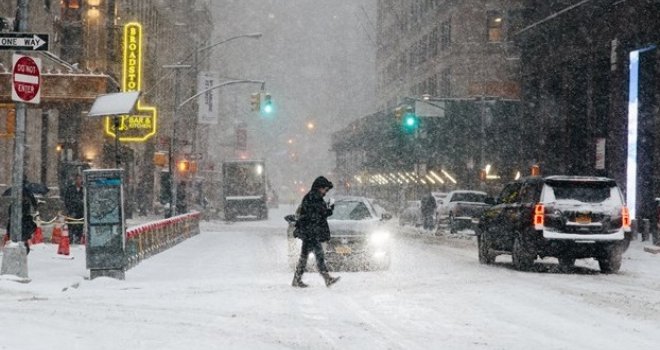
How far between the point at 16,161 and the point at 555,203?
1006 centimetres

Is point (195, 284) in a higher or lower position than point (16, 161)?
lower

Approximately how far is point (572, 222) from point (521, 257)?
1.25 metres

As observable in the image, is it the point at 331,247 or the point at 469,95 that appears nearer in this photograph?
the point at 331,247

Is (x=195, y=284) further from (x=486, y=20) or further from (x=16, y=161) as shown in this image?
(x=486, y=20)

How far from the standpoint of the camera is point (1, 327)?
9.95 meters

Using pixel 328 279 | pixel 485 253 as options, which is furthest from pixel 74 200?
pixel 328 279

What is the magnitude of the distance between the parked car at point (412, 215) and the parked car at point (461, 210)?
9.12 m

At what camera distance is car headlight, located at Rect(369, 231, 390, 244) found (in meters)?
18.6

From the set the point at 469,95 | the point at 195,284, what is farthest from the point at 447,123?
the point at 195,284

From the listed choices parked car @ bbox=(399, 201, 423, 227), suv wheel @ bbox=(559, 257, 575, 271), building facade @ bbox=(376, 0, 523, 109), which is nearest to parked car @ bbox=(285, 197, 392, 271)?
suv wheel @ bbox=(559, 257, 575, 271)

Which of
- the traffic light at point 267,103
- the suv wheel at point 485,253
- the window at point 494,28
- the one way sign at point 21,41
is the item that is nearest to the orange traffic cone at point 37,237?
the one way sign at point 21,41

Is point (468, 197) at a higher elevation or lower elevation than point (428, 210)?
higher

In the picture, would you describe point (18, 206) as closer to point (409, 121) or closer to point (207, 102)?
point (409, 121)

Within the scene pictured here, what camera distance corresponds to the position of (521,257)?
18.9 meters
